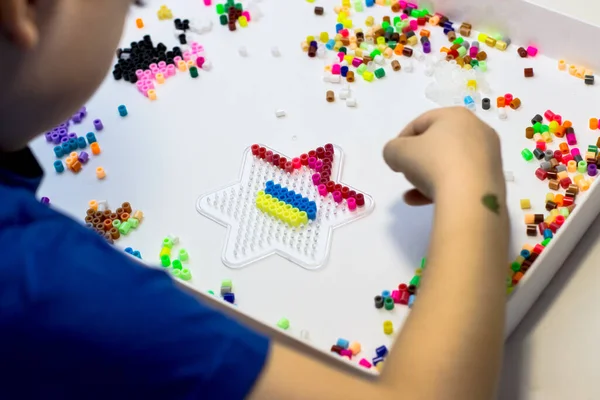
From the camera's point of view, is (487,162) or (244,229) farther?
(244,229)

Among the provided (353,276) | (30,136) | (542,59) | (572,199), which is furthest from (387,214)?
(30,136)

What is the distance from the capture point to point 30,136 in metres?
0.46

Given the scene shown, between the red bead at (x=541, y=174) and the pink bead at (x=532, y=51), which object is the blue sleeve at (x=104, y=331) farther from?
the pink bead at (x=532, y=51)

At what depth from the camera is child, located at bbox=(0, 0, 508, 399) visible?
38cm

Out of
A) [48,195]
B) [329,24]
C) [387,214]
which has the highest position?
[329,24]

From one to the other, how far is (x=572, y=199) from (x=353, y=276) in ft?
0.86

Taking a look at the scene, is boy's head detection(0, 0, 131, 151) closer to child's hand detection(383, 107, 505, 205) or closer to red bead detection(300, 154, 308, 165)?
child's hand detection(383, 107, 505, 205)

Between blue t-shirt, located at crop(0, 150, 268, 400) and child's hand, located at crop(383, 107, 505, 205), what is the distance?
0.24m

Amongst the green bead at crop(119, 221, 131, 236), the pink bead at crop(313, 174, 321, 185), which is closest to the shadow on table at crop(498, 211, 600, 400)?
the pink bead at crop(313, 174, 321, 185)

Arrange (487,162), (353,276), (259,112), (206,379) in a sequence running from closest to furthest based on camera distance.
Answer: (206,379)
(487,162)
(353,276)
(259,112)

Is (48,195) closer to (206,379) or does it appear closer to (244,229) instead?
(244,229)

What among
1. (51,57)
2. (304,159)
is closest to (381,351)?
(304,159)

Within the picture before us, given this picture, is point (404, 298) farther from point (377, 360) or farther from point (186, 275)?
point (186, 275)

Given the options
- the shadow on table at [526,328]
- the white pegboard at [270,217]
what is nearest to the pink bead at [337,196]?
the white pegboard at [270,217]
